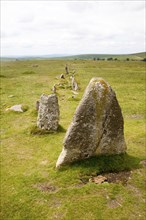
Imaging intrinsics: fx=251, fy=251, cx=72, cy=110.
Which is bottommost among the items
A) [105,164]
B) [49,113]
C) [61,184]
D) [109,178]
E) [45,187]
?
[45,187]

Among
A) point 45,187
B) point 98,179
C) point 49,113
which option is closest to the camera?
point 45,187

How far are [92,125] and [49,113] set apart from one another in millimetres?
6765

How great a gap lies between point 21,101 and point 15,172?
20.0 metres

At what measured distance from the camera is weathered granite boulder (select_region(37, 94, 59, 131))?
1983 cm

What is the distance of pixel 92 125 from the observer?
13.8m

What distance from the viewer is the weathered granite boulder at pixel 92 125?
1362 centimetres

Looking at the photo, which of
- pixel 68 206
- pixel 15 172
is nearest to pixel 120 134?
pixel 68 206

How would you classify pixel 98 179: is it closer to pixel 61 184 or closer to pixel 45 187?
pixel 61 184

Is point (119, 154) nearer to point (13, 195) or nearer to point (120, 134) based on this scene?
point (120, 134)

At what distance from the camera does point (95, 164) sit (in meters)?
13.7

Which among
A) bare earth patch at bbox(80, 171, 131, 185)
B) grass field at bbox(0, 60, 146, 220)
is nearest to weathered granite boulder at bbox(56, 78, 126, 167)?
grass field at bbox(0, 60, 146, 220)

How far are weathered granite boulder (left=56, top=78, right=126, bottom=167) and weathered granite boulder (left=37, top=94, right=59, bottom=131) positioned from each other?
6190 millimetres

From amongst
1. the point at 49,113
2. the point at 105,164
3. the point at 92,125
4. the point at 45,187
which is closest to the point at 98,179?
the point at 105,164

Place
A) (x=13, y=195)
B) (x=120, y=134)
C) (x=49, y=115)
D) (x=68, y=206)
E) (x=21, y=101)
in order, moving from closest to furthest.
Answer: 1. (x=68, y=206)
2. (x=13, y=195)
3. (x=120, y=134)
4. (x=49, y=115)
5. (x=21, y=101)
